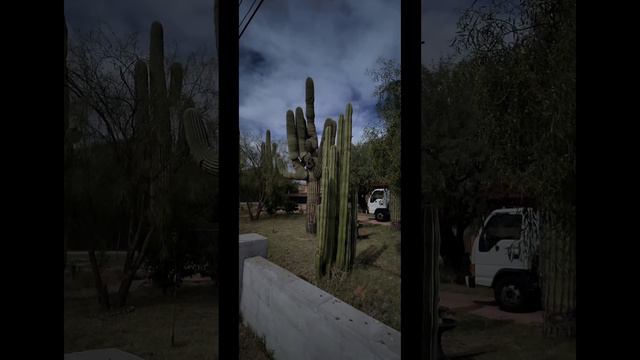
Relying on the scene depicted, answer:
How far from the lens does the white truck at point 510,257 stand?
2088 millimetres

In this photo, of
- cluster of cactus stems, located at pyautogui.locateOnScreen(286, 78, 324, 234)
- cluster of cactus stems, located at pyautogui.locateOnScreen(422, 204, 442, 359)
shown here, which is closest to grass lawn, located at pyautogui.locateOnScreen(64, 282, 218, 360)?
cluster of cactus stems, located at pyautogui.locateOnScreen(422, 204, 442, 359)

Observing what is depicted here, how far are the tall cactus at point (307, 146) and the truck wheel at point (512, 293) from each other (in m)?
4.27

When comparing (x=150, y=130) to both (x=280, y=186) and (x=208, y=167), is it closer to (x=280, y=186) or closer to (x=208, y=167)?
(x=208, y=167)

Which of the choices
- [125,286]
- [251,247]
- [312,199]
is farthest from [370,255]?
[125,286]

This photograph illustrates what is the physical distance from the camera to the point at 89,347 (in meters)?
2.67

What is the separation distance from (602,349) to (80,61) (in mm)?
2845

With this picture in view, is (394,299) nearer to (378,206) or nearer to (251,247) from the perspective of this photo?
(251,247)

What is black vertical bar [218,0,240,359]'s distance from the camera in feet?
1.74

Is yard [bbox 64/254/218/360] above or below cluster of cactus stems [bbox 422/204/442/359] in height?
below

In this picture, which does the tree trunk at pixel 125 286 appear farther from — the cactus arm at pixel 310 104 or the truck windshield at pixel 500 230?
the cactus arm at pixel 310 104

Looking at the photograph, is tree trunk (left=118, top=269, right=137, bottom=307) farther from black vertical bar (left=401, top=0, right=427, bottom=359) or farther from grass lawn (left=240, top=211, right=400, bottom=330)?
black vertical bar (left=401, top=0, right=427, bottom=359)

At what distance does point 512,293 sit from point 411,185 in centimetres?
260

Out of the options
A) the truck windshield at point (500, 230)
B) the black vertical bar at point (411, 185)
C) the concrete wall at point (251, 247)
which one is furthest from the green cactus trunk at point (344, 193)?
the black vertical bar at point (411, 185)

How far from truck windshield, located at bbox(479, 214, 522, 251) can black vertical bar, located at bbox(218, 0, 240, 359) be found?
209 cm
